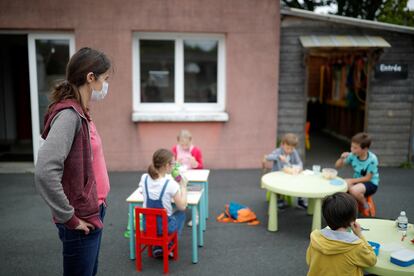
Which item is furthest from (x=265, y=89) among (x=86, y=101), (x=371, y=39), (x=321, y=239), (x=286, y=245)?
(x=86, y=101)

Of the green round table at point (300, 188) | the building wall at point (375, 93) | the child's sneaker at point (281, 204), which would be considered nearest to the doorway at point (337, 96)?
the building wall at point (375, 93)

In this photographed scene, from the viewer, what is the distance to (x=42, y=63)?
8406 mm

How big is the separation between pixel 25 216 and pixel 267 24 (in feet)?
18.5

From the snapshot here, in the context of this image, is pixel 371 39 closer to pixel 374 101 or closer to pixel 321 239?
pixel 374 101

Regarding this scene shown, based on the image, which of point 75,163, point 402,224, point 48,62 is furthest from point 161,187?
point 48,62

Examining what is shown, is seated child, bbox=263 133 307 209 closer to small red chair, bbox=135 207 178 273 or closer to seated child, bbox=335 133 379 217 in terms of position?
seated child, bbox=335 133 379 217

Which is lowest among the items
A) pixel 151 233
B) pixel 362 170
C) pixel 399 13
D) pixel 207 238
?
pixel 207 238

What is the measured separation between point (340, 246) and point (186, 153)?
3.40m

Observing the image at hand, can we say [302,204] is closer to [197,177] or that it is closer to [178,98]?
[197,177]

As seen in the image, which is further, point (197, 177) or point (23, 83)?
point (23, 83)

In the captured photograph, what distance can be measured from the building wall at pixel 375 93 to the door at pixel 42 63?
444 centimetres

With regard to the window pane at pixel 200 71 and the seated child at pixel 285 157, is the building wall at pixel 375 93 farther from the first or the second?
the seated child at pixel 285 157

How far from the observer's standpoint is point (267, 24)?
26.9ft

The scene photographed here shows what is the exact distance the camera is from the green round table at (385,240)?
2703 mm
